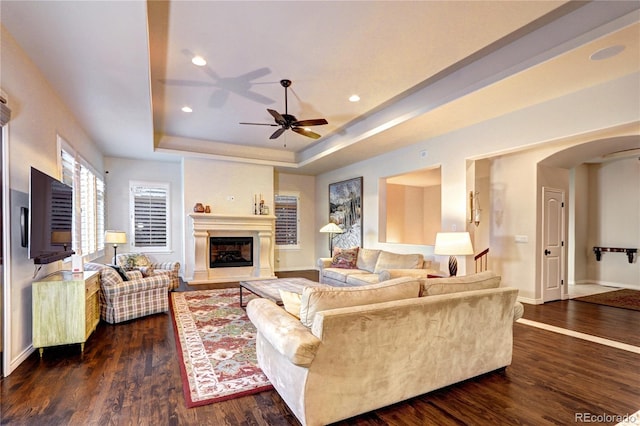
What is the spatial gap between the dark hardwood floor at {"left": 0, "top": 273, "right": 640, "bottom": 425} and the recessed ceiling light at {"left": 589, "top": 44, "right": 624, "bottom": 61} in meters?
2.98

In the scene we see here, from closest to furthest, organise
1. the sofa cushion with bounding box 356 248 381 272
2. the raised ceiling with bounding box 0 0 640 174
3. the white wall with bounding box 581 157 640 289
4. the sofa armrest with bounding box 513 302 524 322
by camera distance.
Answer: the raised ceiling with bounding box 0 0 640 174
the sofa armrest with bounding box 513 302 524 322
the sofa cushion with bounding box 356 248 381 272
the white wall with bounding box 581 157 640 289

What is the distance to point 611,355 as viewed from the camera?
128 inches

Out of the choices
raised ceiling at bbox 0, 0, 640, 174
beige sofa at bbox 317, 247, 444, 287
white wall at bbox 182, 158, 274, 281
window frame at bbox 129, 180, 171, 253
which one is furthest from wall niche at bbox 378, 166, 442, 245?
window frame at bbox 129, 180, 171, 253

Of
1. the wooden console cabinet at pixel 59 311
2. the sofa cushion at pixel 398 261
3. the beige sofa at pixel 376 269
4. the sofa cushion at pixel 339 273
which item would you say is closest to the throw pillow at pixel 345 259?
the beige sofa at pixel 376 269

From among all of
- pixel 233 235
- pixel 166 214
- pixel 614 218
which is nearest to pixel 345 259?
pixel 233 235

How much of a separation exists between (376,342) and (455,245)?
2.72 metres

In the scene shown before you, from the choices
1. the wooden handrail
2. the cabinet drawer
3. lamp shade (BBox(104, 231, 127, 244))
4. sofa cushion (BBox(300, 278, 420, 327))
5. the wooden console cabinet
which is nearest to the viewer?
sofa cushion (BBox(300, 278, 420, 327))

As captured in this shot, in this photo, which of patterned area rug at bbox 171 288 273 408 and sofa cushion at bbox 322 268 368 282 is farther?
sofa cushion at bbox 322 268 368 282

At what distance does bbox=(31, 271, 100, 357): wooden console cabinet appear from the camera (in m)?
3.10

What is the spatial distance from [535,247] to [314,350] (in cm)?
520

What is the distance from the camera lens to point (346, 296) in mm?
2156

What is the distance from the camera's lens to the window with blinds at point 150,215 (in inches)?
302

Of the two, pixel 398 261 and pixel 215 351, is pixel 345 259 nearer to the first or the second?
pixel 398 261
